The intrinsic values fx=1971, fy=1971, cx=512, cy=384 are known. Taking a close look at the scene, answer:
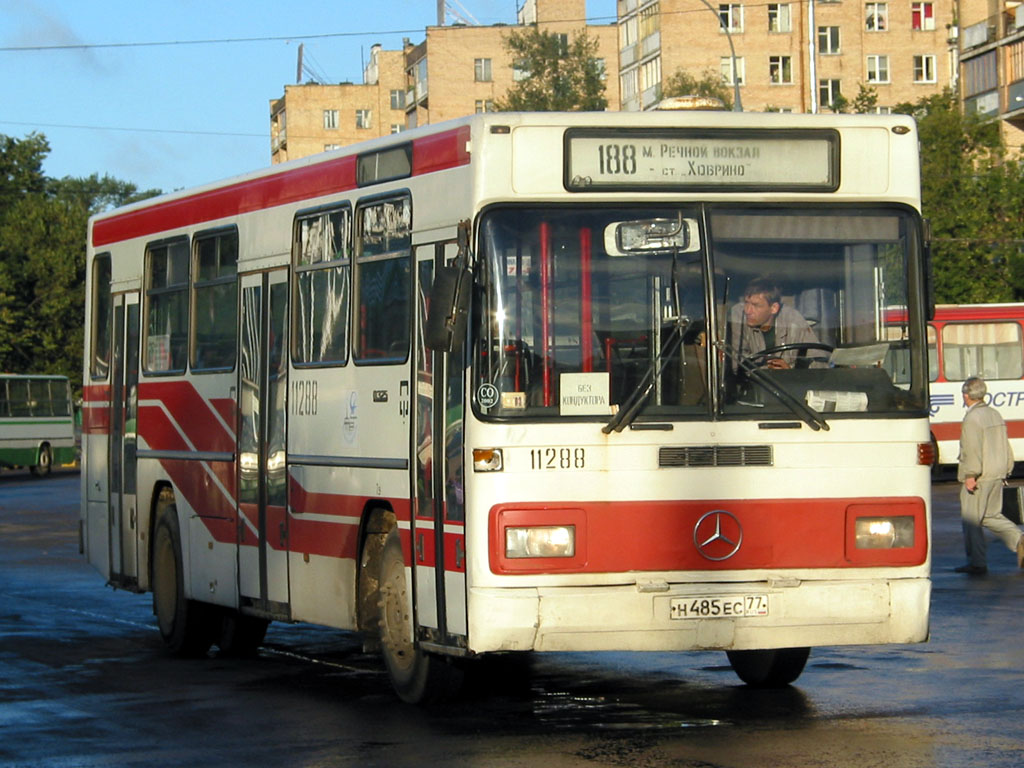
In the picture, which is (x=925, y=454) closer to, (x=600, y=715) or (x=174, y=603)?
(x=600, y=715)

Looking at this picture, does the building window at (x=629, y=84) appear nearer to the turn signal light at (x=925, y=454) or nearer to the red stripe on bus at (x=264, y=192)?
the red stripe on bus at (x=264, y=192)

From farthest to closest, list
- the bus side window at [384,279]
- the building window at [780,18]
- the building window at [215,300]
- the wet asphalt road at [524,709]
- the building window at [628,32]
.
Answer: the building window at [628,32]
the building window at [780,18]
the building window at [215,300]
the bus side window at [384,279]
the wet asphalt road at [524,709]

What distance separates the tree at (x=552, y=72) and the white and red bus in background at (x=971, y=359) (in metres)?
63.4

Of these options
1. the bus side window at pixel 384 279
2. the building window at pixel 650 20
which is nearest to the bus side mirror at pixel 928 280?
the bus side window at pixel 384 279

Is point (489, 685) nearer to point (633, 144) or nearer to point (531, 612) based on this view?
point (531, 612)

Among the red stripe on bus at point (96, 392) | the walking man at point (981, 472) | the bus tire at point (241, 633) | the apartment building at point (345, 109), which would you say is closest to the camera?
the bus tire at point (241, 633)

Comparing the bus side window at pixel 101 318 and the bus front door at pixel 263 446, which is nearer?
the bus front door at pixel 263 446

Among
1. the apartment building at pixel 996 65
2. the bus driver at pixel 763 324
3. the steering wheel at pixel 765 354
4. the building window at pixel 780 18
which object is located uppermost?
the building window at pixel 780 18

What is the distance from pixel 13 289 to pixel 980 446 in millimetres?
62504

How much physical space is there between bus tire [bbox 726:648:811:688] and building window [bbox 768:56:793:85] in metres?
84.3

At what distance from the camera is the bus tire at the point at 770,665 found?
11172mm

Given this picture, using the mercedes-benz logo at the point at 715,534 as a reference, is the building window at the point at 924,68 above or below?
above

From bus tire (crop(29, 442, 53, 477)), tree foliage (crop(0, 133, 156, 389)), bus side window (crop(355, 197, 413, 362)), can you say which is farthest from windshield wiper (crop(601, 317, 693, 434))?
tree foliage (crop(0, 133, 156, 389))

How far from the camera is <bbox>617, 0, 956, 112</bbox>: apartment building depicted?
302 ft
